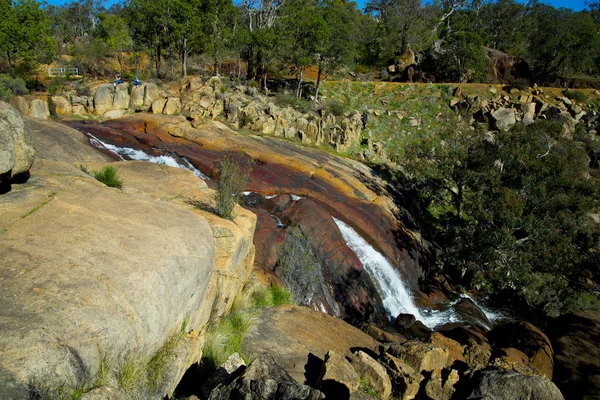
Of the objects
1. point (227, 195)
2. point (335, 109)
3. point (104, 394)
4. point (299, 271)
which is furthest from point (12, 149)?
point (335, 109)

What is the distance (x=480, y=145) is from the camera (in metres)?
21.9

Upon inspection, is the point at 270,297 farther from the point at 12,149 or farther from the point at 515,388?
the point at 12,149

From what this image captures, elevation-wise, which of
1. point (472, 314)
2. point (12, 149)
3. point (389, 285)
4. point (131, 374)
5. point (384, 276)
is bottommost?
point (472, 314)

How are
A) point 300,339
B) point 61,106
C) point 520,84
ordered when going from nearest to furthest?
1. point 300,339
2. point 61,106
3. point 520,84

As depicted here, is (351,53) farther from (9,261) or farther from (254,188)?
(9,261)

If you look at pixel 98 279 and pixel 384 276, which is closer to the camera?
pixel 98 279

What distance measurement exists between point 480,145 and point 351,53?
17.8 meters

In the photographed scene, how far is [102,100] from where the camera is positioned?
2298 cm

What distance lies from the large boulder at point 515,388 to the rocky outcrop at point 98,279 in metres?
4.22

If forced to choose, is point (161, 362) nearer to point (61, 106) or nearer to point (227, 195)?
point (227, 195)

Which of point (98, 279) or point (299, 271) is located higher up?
point (98, 279)

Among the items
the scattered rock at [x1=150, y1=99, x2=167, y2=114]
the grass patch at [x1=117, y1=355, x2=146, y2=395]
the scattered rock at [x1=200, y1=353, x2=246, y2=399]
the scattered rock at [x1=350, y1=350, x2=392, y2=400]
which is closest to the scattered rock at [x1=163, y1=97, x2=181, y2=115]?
the scattered rock at [x1=150, y1=99, x2=167, y2=114]

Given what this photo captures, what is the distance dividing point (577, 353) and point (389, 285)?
621cm

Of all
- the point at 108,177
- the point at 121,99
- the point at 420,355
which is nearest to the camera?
the point at 420,355
